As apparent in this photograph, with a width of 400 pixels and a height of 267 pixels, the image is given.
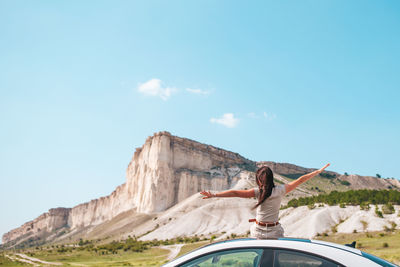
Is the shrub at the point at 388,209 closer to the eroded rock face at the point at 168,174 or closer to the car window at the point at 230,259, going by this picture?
the car window at the point at 230,259

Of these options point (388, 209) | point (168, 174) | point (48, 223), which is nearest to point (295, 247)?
point (388, 209)

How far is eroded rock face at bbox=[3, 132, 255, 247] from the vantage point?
9006cm

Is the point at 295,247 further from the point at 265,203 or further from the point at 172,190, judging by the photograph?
the point at 172,190

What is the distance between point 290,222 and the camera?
49.8m

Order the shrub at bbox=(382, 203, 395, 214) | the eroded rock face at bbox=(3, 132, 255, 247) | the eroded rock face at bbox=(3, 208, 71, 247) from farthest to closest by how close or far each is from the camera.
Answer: the eroded rock face at bbox=(3, 208, 71, 247)
the eroded rock face at bbox=(3, 132, 255, 247)
the shrub at bbox=(382, 203, 395, 214)

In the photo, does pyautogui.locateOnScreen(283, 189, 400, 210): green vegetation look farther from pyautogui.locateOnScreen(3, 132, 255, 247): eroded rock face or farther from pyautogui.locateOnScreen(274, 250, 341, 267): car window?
pyautogui.locateOnScreen(274, 250, 341, 267): car window

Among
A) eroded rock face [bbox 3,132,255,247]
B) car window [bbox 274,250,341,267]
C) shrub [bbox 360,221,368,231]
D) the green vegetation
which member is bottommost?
shrub [bbox 360,221,368,231]

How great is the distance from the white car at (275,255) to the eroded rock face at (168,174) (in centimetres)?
8532

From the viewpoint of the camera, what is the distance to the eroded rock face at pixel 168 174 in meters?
90.1

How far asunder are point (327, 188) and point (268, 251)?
113194 mm

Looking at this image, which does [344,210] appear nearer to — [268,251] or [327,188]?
[268,251]

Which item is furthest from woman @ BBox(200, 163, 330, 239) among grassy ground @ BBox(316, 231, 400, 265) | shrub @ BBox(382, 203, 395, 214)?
shrub @ BBox(382, 203, 395, 214)

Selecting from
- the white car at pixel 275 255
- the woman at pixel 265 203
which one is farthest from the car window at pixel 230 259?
the woman at pixel 265 203

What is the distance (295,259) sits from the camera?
3.18m
